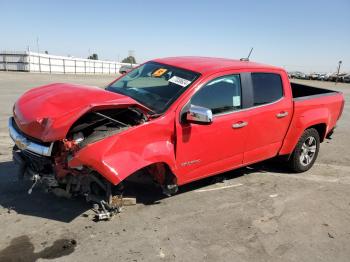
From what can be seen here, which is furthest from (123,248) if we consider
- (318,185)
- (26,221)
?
(318,185)

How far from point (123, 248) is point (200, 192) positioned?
1.79 meters

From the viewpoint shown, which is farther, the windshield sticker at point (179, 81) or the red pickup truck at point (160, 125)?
the windshield sticker at point (179, 81)

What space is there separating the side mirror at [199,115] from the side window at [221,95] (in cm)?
29

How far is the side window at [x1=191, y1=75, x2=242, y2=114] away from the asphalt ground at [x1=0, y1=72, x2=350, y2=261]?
124 cm

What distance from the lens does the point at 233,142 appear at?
16.5 ft

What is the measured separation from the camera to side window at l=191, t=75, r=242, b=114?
→ 4691mm

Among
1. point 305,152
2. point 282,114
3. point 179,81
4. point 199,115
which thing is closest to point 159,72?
point 179,81

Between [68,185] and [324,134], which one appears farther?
[324,134]

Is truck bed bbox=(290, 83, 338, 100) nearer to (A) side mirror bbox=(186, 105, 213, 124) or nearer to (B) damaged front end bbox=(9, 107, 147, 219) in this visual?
(A) side mirror bbox=(186, 105, 213, 124)

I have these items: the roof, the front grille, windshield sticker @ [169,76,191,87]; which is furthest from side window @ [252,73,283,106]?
the front grille

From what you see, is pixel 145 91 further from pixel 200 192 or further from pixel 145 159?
pixel 200 192

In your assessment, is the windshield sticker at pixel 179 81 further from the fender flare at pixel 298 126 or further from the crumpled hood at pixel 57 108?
the fender flare at pixel 298 126

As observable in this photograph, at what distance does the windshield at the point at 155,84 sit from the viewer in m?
4.62

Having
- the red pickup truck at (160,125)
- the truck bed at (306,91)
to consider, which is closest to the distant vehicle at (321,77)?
the truck bed at (306,91)
